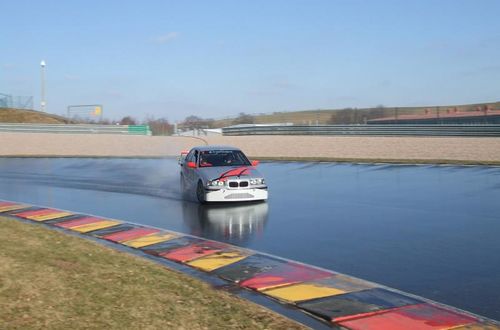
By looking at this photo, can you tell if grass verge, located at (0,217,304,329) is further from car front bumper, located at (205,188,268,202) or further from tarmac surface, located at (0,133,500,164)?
tarmac surface, located at (0,133,500,164)

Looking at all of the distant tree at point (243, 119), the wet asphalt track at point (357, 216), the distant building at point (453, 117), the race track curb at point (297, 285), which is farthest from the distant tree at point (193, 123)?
the race track curb at point (297, 285)

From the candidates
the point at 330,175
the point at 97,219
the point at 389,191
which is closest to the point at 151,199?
the point at 97,219

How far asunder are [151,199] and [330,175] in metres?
8.15

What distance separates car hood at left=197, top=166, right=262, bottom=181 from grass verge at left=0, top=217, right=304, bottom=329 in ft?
20.7

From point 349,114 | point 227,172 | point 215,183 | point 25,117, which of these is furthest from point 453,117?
point 25,117

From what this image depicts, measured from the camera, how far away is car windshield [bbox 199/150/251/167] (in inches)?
588

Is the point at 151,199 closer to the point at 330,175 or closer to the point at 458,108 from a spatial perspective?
the point at 330,175

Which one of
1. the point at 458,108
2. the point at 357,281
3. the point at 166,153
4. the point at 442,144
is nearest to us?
the point at 357,281

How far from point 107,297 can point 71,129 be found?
4190 centimetres

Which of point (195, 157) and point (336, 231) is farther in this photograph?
point (195, 157)

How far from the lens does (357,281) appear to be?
6875 mm

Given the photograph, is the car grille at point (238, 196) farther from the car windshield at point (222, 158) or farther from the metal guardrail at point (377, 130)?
the metal guardrail at point (377, 130)

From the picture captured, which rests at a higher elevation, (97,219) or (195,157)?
(195,157)

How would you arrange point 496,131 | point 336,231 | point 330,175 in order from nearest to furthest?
point 336,231, point 330,175, point 496,131
